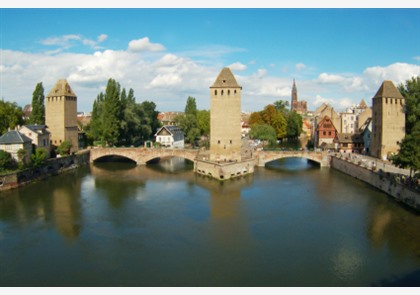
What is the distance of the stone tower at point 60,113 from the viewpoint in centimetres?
4466

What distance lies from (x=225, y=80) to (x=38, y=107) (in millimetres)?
23425

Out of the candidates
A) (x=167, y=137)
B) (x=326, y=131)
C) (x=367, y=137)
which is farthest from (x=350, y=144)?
(x=167, y=137)

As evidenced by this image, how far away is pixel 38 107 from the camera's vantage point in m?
47.1

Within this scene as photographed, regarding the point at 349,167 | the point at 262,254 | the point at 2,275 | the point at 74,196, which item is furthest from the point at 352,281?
the point at 349,167

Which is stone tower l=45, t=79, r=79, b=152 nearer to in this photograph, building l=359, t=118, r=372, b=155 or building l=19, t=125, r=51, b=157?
building l=19, t=125, r=51, b=157

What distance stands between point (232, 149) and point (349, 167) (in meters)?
11.0

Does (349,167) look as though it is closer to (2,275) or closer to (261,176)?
(261,176)

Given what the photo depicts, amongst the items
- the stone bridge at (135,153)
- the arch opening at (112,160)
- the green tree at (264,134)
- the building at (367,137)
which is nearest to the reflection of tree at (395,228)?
the building at (367,137)

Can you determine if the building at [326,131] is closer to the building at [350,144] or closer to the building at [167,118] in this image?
the building at [350,144]

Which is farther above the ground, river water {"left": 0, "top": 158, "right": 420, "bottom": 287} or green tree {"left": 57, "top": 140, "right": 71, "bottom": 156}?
green tree {"left": 57, "top": 140, "right": 71, "bottom": 156}

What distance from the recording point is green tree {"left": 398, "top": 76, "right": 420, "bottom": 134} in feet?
131

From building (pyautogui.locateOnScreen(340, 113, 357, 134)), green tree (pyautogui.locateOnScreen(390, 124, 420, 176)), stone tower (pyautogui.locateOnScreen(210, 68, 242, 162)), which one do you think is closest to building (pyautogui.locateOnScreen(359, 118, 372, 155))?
stone tower (pyautogui.locateOnScreen(210, 68, 242, 162))

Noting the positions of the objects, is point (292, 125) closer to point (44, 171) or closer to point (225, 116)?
point (225, 116)

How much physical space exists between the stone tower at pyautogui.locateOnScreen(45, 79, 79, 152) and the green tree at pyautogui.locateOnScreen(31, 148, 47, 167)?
8.86 metres
